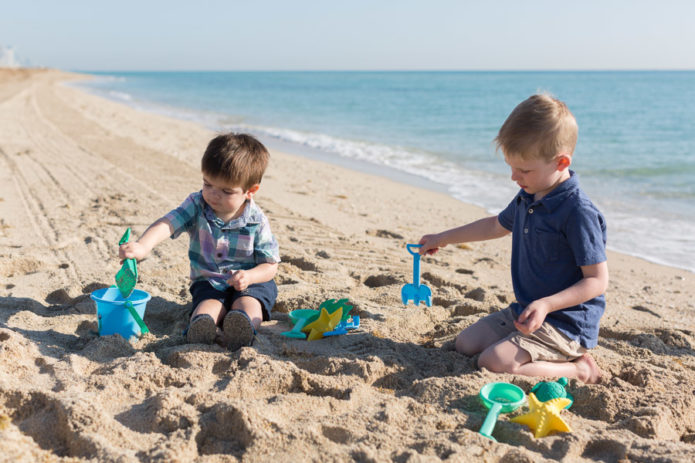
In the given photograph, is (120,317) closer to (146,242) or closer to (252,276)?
(146,242)

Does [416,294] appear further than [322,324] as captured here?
Yes

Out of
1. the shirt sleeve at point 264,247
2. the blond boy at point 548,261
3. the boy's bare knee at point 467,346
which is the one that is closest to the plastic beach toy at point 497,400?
the blond boy at point 548,261

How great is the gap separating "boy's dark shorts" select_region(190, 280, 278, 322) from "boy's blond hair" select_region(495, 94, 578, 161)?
1.41 m

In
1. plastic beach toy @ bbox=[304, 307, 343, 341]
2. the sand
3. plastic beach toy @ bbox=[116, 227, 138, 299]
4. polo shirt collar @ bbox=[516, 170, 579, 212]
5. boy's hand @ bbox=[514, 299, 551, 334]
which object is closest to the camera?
the sand

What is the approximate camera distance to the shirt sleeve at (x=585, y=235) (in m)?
2.37

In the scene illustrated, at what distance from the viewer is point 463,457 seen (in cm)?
177

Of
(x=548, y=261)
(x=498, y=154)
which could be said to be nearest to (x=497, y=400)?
(x=548, y=261)

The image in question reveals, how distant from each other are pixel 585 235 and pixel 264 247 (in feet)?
5.16

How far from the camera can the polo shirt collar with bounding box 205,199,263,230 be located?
2.88m

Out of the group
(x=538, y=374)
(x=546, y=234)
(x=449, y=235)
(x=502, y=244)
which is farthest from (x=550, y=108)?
(x=502, y=244)

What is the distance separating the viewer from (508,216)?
2859 millimetres

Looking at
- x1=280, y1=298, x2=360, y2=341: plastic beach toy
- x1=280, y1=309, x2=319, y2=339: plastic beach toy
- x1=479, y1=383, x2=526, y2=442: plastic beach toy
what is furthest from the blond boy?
x1=280, y1=309, x2=319, y2=339: plastic beach toy

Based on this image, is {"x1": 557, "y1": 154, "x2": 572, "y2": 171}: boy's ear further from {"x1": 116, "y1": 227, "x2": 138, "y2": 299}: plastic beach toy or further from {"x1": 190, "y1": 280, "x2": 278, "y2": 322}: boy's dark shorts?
{"x1": 116, "y1": 227, "x2": 138, "y2": 299}: plastic beach toy

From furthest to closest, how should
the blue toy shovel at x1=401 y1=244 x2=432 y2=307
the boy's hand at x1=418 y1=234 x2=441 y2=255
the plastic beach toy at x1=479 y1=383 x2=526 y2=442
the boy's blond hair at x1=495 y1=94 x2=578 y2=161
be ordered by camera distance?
1. the blue toy shovel at x1=401 y1=244 x2=432 y2=307
2. the boy's hand at x1=418 y1=234 x2=441 y2=255
3. the boy's blond hair at x1=495 y1=94 x2=578 y2=161
4. the plastic beach toy at x1=479 y1=383 x2=526 y2=442
